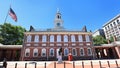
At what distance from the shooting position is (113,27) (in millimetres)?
68312

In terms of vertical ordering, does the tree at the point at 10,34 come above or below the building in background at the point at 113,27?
below

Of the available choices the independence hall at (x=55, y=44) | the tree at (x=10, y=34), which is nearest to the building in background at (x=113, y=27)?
the independence hall at (x=55, y=44)

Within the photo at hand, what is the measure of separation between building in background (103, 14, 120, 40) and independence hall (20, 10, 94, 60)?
44678 millimetres

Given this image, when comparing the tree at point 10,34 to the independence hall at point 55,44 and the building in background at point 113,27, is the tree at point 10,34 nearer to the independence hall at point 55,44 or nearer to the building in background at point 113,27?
the independence hall at point 55,44

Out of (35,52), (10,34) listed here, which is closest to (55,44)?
(35,52)

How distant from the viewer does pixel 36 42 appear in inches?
1009

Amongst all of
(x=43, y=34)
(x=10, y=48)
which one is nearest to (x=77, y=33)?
(x=43, y=34)

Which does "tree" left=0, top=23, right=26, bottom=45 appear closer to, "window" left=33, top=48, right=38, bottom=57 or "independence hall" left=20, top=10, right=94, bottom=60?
"independence hall" left=20, top=10, right=94, bottom=60

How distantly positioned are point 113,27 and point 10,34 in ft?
190

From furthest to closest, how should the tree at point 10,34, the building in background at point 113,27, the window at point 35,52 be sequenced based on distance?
the building in background at point 113,27, the tree at point 10,34, the window at point 35,52

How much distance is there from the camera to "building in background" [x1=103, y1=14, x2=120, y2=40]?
2544 inches

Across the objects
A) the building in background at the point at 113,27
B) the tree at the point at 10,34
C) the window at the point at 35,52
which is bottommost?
the window at the point at 35,52

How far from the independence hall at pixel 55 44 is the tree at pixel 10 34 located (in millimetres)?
13679

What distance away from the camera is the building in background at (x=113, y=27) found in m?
64.6
